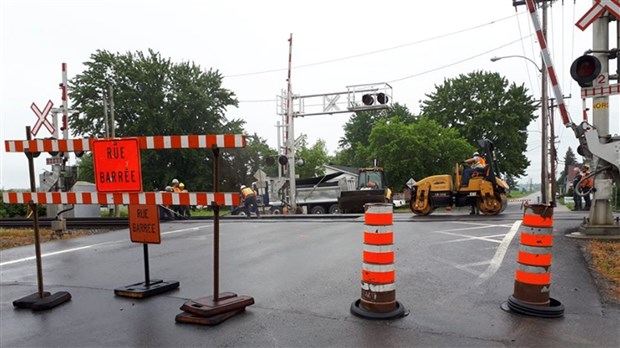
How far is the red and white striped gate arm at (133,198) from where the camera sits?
497 centimetres

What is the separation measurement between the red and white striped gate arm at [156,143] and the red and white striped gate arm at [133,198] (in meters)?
0.55

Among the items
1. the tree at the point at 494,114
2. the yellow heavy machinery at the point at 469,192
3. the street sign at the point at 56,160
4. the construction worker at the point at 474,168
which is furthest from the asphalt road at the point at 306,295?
the tree at the point at 494,114

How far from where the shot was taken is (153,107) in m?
40.9

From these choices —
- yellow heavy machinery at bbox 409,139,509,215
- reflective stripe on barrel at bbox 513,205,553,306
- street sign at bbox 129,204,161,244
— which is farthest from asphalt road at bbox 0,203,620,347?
yellow heavy machinery at bbox 409,139,509,215

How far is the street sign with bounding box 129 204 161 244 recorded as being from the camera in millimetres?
5770

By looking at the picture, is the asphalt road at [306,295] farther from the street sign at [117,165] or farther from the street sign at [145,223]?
the street sign at [117,165]

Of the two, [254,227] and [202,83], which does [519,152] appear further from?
[254,227]

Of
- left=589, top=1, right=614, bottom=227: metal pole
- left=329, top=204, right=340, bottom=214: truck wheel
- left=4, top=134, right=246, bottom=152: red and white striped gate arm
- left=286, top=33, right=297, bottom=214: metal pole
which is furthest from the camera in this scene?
left=329, top=204, right=340, bottom=214: truck wheel

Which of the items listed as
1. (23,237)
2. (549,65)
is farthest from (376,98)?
(23,237)

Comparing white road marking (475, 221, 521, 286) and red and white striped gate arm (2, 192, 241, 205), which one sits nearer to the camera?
red and white striped gate arm (2, 192, 241, 205)

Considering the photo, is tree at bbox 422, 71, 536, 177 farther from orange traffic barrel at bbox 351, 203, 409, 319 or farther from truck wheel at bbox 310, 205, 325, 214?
orange traffic barrel at bbox 351, 203, 409, 319

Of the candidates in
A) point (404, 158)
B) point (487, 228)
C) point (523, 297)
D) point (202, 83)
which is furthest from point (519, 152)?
point (523, 297)

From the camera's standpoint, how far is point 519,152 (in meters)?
49.4

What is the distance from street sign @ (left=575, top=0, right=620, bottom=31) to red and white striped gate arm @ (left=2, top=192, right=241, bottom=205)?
693 centimetres
